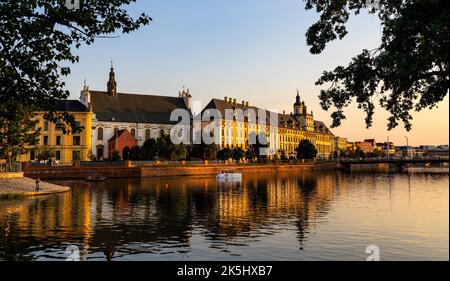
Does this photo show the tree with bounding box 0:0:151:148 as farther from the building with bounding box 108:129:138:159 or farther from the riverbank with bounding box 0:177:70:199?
the building with bounding box 108:129:138:159

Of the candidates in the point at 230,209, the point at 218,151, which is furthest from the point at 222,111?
the point at 230,209

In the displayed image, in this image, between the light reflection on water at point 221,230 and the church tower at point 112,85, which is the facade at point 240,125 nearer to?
the church tower at point 112,85

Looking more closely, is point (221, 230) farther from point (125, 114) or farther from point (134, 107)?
point (134, 107)

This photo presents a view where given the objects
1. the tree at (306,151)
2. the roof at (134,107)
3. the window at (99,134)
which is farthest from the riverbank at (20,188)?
the tree at (306,151)

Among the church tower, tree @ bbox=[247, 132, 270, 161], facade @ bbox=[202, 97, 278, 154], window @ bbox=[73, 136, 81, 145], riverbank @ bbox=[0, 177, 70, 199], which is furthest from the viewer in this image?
tree @ bbox=[247, 132, 270, 161]

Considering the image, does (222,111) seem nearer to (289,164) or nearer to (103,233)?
(289,164)

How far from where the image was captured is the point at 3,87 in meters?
16.1

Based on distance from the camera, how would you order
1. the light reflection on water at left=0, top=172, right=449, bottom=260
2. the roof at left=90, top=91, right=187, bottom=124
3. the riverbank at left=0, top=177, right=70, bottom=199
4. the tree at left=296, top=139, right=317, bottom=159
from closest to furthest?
the light reflection on water at left=0, top=172, right=449, bottom=260 < the riverbank at left=0, top=177, right=70, bottom=199 < the roof at left=90, top=91, right=187, bottom=124 < the tree at left=296, top=139, right=317, bottom=159

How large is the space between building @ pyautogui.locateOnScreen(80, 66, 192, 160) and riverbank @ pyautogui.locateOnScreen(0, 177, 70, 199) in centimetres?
7067

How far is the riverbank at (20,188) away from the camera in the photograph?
4763cm

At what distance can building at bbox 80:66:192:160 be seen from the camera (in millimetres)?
130250

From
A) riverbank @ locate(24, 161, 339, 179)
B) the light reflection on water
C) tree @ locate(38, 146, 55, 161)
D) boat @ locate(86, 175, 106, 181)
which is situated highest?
tree @ locate(38, 146, 55, 161)

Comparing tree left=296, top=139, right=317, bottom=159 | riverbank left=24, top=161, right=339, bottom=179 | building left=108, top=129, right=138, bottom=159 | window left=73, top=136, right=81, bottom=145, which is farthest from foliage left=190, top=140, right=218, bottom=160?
tree left=296, top=139, right=317, bottom=159
